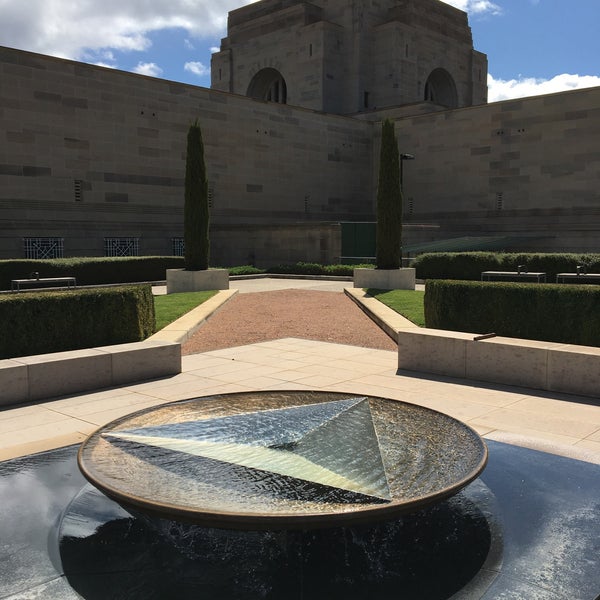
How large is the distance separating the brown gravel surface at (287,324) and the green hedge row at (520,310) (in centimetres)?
129

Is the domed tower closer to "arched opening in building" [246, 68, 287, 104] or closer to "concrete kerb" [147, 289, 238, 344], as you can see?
"arched opening in building" [246, 68, 287, 104]

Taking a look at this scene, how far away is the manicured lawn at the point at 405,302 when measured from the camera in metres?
13.9

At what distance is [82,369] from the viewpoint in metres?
8.27

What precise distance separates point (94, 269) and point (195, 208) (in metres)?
4.93

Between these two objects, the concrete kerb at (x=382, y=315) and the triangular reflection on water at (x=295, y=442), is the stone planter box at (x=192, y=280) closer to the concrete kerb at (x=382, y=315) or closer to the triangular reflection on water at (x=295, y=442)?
the concrete kerb at (x=382, y=315)

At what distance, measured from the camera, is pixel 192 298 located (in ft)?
59.0

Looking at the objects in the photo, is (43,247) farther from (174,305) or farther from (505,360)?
(505,360)

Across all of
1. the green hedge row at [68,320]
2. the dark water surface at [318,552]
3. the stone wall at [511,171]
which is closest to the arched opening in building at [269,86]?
the stone wall at [511,171]

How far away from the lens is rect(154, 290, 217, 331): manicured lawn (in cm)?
1380

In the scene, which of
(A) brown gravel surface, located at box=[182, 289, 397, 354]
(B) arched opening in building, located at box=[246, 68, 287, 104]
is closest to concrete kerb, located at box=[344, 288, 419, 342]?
(A) brown gravel surface, located at box=[182, 289, 397, 354]

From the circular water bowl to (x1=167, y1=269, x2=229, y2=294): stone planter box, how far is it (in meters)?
15.3

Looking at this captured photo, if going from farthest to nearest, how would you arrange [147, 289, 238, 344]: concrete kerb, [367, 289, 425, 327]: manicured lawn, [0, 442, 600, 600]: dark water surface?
[367, 289, 425, 327]: manicured lawn, [147, 289, 238, 344]: concrete kerb, [0, 442, 600, 600]: dark water surface

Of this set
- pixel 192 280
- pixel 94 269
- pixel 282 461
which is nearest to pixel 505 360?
pixel 282 461

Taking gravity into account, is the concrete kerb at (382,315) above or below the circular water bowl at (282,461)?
below
